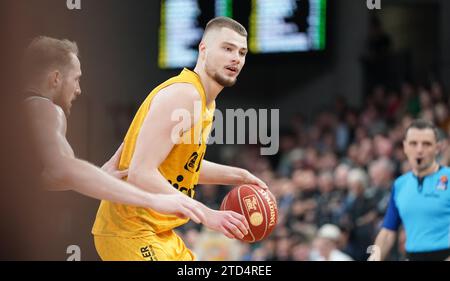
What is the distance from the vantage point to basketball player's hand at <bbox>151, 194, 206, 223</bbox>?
375 cm

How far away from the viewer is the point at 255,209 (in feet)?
15.3

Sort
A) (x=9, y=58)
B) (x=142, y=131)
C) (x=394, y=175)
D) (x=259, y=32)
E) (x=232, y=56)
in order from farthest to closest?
(x=259, y=32) → (x=394, y=175) → (x=9, y=58) → (x=232, y=56) → (x=142, y=131)

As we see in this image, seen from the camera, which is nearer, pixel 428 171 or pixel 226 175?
pixel 226 175

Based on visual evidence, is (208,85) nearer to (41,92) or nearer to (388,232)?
(41,92)

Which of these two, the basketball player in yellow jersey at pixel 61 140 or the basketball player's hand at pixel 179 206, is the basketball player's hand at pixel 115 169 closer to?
the basketball player in yellow jersey at pixel 61 140

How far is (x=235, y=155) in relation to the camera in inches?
371

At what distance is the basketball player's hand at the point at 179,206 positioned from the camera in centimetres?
375

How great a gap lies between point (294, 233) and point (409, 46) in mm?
3029

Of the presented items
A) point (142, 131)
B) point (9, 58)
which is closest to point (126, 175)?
point (142, 131)

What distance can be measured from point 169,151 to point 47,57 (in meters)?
0.96

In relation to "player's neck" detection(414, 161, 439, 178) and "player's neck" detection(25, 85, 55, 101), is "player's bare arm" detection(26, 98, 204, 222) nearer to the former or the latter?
"player's neck" detection(25, 85, 55, 101)

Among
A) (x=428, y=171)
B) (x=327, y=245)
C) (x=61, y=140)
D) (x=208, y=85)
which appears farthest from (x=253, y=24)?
(x=61, y=140)

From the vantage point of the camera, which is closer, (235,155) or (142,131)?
(142,131)
